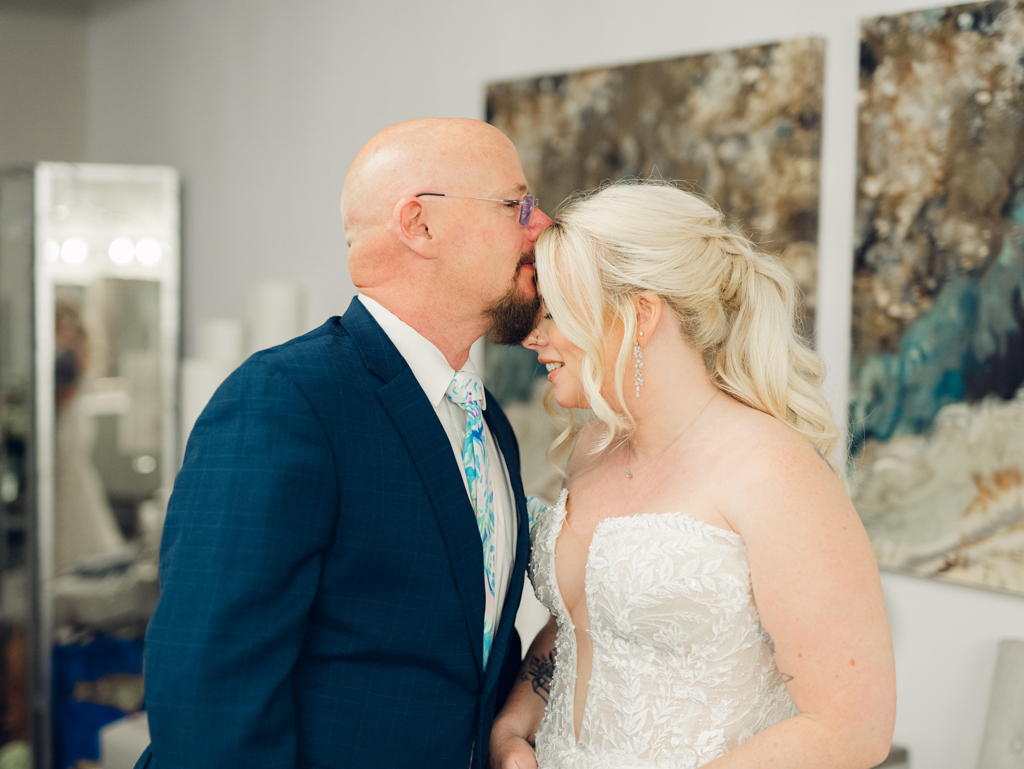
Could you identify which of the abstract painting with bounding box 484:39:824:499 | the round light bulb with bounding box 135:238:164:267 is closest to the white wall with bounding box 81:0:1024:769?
the abstract painting with bounding box 484:39:824:499

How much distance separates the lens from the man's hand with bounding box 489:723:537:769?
1.60m

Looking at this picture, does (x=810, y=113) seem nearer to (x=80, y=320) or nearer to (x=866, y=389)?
Result: (x=866, y=389)

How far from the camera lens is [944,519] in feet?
7.50

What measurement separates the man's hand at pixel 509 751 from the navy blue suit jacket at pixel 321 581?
6.2 inches

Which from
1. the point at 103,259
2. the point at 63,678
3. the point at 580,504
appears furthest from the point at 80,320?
the point at 580,504

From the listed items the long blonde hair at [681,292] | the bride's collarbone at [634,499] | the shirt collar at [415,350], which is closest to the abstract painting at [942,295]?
the long blonde hair at [681,292]

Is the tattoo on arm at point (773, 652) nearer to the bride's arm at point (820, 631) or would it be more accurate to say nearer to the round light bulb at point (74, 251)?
the bride's arm at point (820, 631)

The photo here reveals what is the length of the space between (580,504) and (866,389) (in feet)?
3.33

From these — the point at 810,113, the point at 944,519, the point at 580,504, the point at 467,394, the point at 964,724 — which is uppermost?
the point at 810,113

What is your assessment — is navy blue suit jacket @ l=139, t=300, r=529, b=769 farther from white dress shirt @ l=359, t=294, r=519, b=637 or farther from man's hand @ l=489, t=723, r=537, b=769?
man's hand @ l=489, t=723, r=537, b=769

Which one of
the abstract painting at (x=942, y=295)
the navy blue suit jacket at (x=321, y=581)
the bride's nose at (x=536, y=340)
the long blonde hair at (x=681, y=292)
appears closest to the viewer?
the navy blue suit jacket at (x=321, y=581)

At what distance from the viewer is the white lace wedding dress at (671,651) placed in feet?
4.70

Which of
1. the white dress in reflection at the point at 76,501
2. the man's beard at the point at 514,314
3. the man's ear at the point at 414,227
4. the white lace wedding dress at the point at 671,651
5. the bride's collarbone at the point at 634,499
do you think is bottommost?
the white dress in reflection at the point at 76,501

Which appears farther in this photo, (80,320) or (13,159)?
(13,159)
